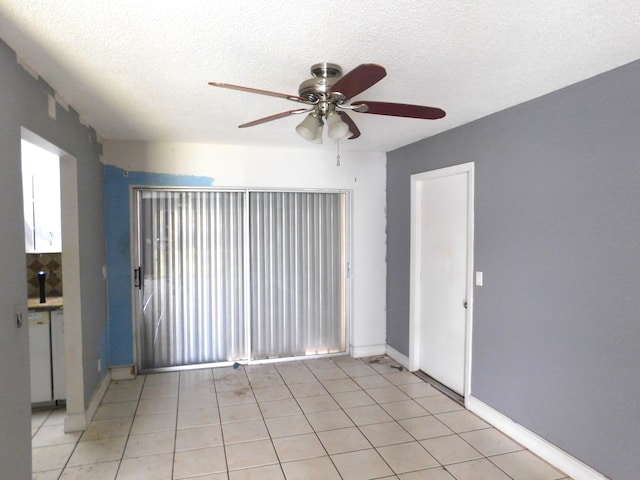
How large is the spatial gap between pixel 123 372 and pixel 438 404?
3058 mm

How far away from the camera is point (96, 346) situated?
11.4 feet

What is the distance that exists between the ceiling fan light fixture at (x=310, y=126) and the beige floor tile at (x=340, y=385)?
252 centimetres

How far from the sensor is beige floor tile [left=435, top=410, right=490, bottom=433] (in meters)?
3.04

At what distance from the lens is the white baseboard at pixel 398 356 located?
170 inches

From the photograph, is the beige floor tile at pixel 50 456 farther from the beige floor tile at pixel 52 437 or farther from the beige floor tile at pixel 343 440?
the beige floor tile at pixel 343 440

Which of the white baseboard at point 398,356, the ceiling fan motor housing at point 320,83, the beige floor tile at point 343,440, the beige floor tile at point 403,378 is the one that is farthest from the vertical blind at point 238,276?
the ceiling fan motor housing at point 320,83

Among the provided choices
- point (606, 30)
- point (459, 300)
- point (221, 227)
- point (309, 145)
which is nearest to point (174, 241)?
point (221, 227)

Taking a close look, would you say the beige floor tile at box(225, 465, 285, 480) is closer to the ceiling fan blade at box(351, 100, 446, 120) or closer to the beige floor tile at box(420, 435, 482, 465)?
the beige floor tile at box(420, 435, 482, 465)

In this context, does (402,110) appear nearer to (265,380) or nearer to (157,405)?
(265,380)

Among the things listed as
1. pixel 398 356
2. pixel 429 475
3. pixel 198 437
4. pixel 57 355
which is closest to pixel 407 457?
pixel 429 475

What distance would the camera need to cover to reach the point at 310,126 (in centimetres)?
210

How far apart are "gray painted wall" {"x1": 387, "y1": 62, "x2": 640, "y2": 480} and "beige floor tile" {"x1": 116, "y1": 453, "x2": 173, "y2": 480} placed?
2362 millimetres

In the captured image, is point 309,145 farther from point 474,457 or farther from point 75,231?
point 474,457

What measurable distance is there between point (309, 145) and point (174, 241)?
1.73 m
